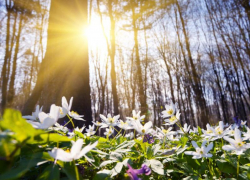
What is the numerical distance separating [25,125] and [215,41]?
17.1 m

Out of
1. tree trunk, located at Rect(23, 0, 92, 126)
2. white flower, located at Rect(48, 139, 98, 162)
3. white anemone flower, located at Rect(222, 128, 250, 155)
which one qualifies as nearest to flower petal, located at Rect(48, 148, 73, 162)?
white flower, located at Rect(48, 139, 98, 162)

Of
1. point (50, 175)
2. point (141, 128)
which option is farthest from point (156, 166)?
point (50, 175)

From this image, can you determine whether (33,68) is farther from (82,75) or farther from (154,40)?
(82,75)

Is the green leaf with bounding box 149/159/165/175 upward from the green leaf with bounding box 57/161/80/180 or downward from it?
downward

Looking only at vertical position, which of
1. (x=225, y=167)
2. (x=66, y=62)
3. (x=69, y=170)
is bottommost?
(x=225, y=167)

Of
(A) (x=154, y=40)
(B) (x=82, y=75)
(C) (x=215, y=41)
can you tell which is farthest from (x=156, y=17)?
(B) (x=82, y=75)

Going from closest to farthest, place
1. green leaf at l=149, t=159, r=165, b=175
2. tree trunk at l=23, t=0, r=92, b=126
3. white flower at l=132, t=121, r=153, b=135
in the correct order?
green leaf at l=149, t=159, r=165, b=175 < white flower at l=132, t=121, r=153, b=135 < tree trunk at l=23, t=0, r=92, b=126

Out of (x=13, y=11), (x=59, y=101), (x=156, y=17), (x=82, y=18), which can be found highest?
(x=13, y=11)

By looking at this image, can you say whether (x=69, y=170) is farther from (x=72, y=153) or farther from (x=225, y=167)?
(x=225, y=167)

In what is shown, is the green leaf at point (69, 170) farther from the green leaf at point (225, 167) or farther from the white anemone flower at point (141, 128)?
the green leaf at point (225, 167)

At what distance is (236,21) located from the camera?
1291 centimetres

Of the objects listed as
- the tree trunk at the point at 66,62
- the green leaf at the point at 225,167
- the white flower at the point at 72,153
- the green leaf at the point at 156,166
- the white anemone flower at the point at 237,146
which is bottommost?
the green leaf at the point at 225,167

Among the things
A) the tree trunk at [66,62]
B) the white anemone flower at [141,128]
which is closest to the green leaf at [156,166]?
the white anemone flower at [141,128]

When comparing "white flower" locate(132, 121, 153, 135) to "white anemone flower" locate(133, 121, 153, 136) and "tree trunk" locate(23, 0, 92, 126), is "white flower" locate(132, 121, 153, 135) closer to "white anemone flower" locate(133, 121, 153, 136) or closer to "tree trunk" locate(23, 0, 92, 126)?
"white anemone flower" locate(133, 121, 153, 136)
